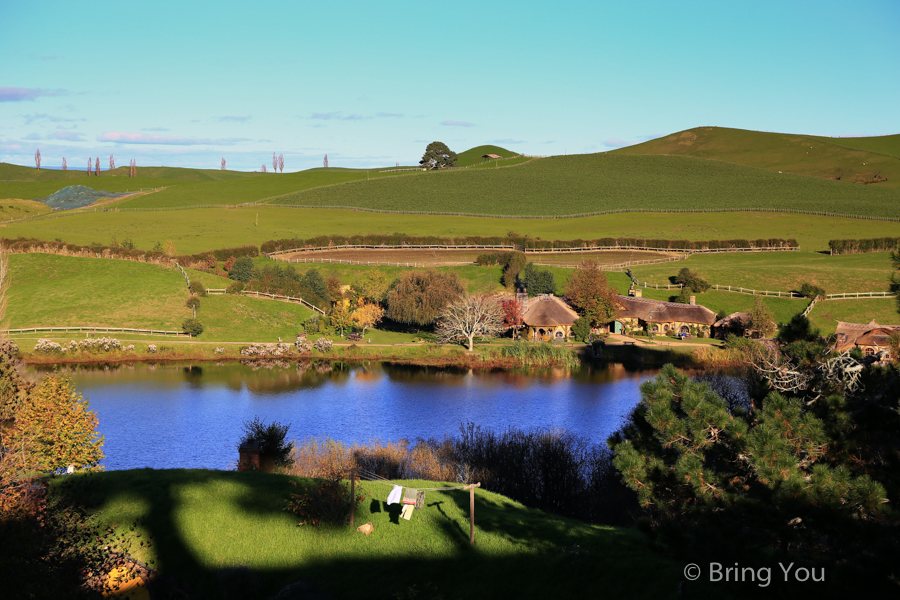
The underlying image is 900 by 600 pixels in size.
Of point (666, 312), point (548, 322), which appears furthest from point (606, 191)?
point (548, 322)

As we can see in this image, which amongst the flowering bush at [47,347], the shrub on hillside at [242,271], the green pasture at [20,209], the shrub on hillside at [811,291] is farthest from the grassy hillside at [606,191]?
the flowering bush at [47,347]

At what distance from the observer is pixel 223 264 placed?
80.1 meters

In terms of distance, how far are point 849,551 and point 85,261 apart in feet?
244

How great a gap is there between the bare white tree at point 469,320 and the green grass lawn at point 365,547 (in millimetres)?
40361

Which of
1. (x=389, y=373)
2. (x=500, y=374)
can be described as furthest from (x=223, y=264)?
(x=500, y=374)

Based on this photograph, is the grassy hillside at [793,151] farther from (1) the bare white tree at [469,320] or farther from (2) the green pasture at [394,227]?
(1) the bare white tree at [469,320]

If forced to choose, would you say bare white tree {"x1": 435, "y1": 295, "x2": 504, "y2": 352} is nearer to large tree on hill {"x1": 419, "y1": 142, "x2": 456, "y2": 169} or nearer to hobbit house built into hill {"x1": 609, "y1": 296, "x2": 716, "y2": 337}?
hobbit house built into hill {"x1": 609, "y1": 296, "x2": 716, "y2": 337}

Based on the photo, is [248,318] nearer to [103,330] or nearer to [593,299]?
[103,330]

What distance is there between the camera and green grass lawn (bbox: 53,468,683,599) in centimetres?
1398

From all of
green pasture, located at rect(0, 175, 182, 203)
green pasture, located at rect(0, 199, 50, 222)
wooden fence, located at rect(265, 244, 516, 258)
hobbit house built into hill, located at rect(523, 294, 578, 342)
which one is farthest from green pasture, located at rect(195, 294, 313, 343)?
green pasture, located at rect(0, 175, 182, 203)

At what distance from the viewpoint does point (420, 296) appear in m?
62.8

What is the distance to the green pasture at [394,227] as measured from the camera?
94.9 m

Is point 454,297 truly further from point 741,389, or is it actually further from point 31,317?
point 31,317

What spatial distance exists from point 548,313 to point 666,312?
1165cm
